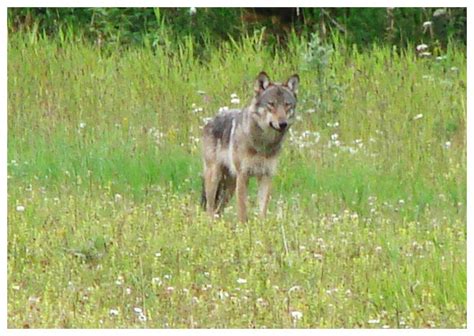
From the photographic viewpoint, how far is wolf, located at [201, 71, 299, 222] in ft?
36.5

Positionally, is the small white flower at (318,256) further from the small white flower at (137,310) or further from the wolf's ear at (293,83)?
the wolf's ear at (293,83)

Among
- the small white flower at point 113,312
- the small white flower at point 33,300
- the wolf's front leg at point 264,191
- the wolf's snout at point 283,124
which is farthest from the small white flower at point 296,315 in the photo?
the wolf's snout at point 283,124

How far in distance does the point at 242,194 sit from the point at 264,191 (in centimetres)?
18

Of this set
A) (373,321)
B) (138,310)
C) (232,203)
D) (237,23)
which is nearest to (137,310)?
(138,310)

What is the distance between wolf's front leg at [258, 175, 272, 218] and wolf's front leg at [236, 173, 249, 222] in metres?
0.12

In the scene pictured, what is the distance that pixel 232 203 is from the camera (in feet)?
40.1

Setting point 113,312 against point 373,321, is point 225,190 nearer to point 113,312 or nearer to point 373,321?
point 113,312

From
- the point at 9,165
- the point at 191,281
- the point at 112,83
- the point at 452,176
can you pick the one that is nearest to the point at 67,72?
the point at 112,83

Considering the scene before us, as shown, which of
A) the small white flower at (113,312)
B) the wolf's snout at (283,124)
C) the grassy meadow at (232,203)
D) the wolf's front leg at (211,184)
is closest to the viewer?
the small white flower at (113,312)

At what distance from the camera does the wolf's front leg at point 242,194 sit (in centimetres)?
1093

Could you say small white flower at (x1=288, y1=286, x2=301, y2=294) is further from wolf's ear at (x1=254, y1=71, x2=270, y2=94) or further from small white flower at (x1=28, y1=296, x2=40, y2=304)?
wolf's ear at (x1=254, y1=71, x2=270, y2=94)

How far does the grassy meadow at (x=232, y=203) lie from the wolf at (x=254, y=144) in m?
0.17

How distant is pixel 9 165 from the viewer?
1217 cm

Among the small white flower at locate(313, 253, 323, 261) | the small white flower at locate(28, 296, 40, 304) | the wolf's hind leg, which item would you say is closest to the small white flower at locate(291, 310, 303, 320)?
the small white flower at locate(313, 253, 323, 261)
